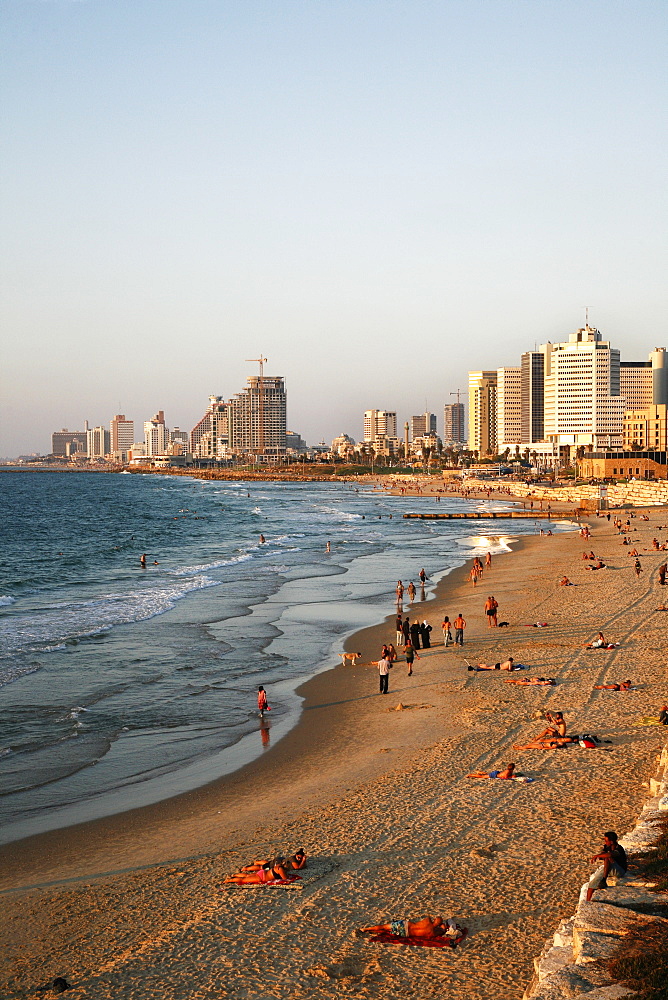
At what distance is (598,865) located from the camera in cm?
1166

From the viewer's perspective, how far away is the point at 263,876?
12359 mm

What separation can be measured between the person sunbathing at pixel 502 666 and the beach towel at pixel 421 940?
14414mm

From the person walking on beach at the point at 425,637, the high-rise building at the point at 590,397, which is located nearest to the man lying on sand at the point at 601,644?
the person walking on beach at the point at 425,637

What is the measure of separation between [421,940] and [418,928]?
141 millimetres

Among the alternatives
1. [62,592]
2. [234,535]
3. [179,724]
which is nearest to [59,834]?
[179,724]

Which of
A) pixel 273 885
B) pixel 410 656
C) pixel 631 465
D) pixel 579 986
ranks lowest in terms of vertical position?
pixel 273 885

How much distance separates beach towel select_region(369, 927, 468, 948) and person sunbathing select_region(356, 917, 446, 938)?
0.05 metres

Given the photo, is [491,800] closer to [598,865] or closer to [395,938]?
[598,865]

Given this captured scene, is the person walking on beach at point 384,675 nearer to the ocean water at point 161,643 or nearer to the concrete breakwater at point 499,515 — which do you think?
the ocean water at point 161,643

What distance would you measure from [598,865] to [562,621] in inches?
822

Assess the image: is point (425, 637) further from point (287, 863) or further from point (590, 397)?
point (590, 397)

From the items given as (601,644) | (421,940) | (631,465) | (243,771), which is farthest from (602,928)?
(631,465)

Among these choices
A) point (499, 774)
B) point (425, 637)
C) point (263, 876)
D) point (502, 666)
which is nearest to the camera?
point (263, 876)

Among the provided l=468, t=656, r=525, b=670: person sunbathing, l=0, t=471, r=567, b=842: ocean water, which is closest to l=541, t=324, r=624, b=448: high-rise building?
l=0, t=471, r=567, b=842: ocean water
